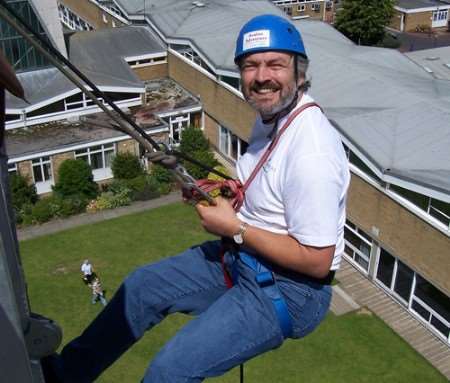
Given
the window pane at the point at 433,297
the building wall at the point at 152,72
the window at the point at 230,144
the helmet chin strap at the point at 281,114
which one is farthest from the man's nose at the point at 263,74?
the building wall at the point at 152,72

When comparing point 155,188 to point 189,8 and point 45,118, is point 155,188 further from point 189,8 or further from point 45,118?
point 189,8

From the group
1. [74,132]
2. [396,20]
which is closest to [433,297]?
[74,132]

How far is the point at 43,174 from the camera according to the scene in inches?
→ 1144

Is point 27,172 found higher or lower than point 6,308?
lower

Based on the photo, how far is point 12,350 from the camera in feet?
11.3

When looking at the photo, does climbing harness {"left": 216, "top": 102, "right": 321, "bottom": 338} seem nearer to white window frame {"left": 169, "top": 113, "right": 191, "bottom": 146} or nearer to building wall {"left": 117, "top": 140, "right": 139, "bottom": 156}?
building wall {"left": 117, "top": 140, "right": 139, "bottom": 156}

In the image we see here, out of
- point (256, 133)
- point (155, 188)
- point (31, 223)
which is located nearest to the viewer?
point (256, 133)

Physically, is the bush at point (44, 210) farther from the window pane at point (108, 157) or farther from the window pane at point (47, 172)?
the window pane at point (108, 157)

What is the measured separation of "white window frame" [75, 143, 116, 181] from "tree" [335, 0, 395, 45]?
2753cm

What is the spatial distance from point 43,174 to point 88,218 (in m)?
3.32

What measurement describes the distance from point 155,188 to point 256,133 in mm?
24055

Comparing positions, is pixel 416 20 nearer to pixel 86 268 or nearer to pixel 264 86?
pixel 86 268

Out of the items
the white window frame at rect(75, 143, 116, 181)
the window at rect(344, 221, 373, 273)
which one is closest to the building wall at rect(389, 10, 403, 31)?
the white window frame at rect(75, 143, 116, 181)

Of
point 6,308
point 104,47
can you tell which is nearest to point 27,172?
point 104,47
